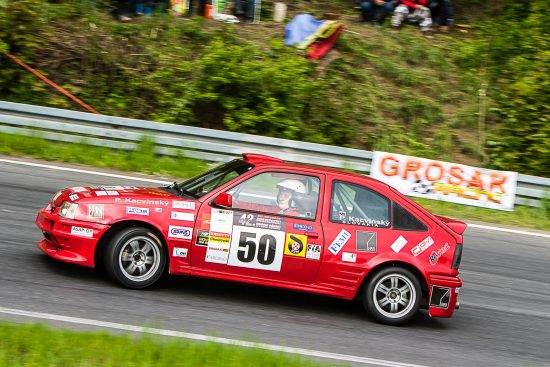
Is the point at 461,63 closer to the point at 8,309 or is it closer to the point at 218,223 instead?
the point at 218,223

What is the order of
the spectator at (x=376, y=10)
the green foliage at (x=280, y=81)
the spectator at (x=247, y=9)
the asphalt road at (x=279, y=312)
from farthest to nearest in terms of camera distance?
the spectator at (x=376, y=10)
the spectator at (x=247, y=9)
the green foliage at (x=280, y=81)
the asphalt road at (x=279, y=312)

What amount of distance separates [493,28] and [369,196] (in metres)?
13.3

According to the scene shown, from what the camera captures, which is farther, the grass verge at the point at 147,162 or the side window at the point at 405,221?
the grass verge at the point at 147,162

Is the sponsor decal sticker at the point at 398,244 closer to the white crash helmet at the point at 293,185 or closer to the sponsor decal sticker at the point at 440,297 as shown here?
the sponsor decal sticker at the point at 440,297

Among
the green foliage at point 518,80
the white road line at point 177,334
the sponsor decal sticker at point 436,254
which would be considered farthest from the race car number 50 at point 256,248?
the green foliage at point 518,80

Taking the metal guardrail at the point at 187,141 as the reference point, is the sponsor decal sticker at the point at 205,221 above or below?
below

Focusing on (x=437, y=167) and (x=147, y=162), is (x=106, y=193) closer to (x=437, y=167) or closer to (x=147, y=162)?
(x=147, y=162)

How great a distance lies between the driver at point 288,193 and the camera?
7.61 meters

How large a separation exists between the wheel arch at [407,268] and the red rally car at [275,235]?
0.04 feet

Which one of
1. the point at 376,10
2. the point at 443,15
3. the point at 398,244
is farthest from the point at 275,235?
the point at 443,15

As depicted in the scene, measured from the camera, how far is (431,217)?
7945 millimetres

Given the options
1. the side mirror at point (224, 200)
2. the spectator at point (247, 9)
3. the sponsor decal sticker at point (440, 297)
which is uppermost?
the spectator at point (247, 9)

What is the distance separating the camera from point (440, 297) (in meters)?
7.77

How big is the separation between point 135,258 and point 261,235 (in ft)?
4.15
